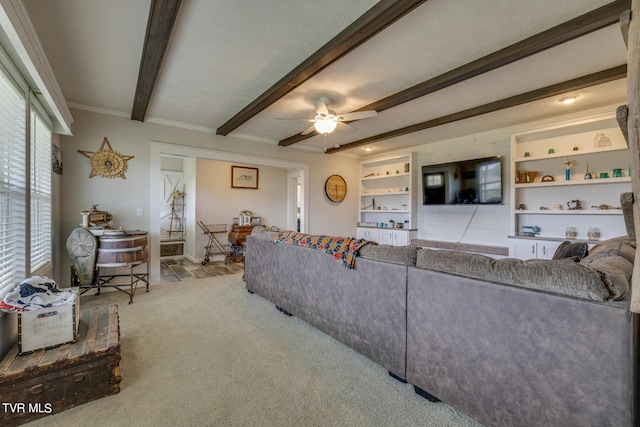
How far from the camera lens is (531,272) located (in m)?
1.32

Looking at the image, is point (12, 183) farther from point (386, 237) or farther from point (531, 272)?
point (386, 237)

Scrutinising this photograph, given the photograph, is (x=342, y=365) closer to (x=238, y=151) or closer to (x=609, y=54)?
(x=609, y=54)

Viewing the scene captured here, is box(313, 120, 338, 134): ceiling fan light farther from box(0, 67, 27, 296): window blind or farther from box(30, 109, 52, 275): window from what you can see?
box(30, 109, 52, 275): window

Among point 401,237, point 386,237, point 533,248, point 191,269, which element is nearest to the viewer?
point 533,248

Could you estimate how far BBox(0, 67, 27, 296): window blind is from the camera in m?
1.79

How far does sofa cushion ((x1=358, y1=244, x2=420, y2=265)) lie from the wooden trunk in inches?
68.5

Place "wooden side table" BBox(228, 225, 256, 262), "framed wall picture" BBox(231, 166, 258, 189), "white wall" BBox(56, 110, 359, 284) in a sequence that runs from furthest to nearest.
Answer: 1. "framed wall picture" BBox(231, 166, 258, 189)
2. "wooden side table" BBox(228, 225, 256, 262)
3. "white wall" BBox(56, 110, 359, 284)

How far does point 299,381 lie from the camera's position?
182 centimetres

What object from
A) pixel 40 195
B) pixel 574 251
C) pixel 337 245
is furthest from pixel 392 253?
pixel 40 195

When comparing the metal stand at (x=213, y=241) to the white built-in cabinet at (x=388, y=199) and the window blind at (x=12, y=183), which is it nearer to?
the white built-in cabinet at (x=388, y=199)

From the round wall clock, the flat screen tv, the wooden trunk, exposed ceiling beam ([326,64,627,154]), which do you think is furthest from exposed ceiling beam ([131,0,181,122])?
the flat screen tv

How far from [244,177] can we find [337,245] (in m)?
5.14

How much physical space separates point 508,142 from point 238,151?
4540 millimetres

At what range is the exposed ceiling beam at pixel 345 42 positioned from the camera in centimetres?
179
